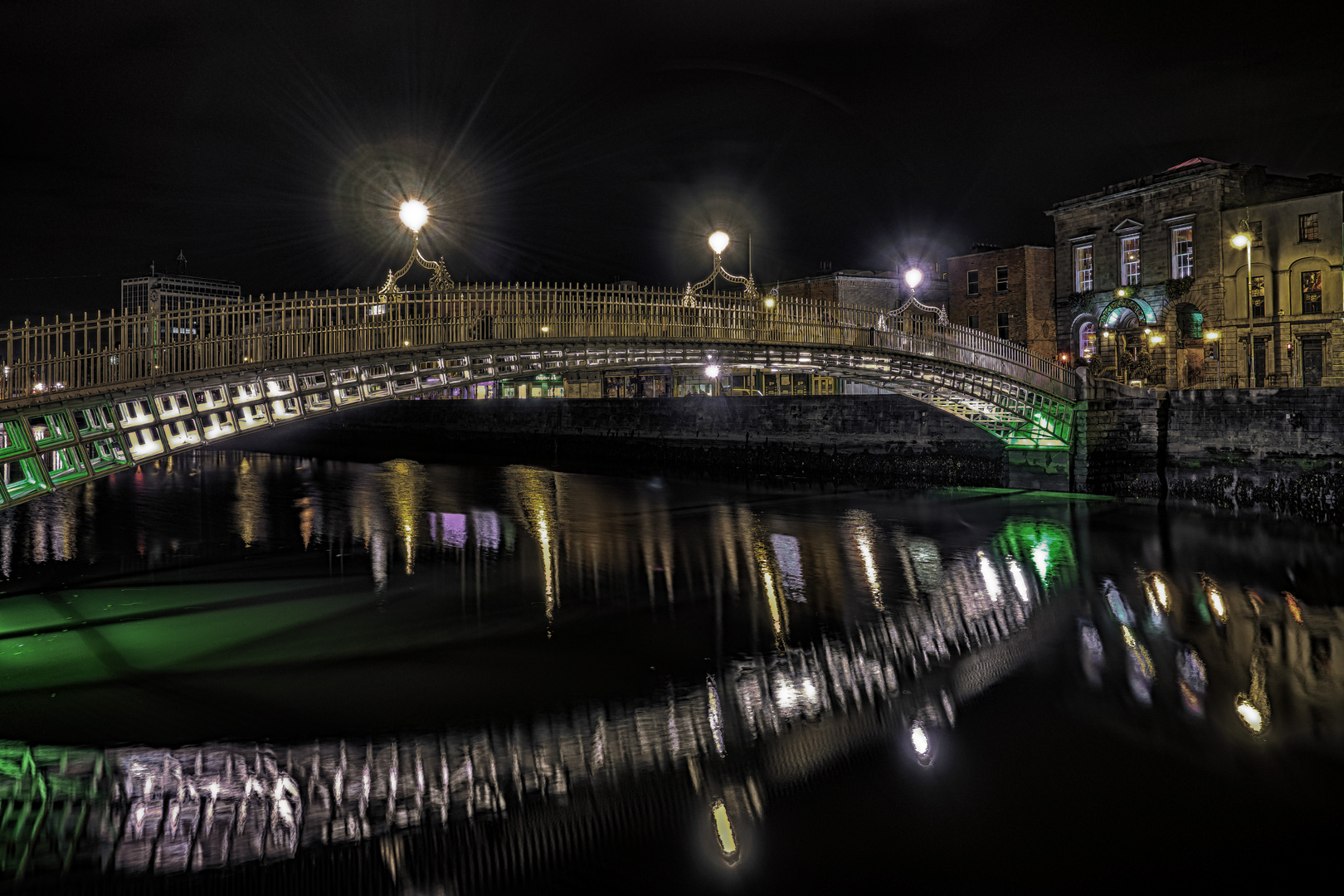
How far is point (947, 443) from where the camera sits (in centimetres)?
3500

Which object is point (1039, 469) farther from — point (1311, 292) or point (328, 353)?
point (328, 353)

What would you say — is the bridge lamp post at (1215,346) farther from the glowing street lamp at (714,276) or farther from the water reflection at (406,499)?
the water reflection at (406,499)

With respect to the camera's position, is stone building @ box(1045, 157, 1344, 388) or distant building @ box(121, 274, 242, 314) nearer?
distant building @ box(121, 274, 242, 314)

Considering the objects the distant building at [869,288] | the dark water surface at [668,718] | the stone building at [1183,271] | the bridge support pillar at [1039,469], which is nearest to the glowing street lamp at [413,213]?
the dark water surface at [668,718]

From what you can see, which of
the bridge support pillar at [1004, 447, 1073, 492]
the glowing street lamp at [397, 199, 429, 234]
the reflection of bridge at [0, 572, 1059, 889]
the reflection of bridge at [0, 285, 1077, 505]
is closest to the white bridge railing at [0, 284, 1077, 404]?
the reflection of bridge at [0, 285, 1077, 505]

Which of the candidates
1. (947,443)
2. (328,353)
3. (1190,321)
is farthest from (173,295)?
(1190,321)

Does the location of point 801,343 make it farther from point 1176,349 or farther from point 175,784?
point 1176,349

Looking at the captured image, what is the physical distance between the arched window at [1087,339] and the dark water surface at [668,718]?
28.3 m

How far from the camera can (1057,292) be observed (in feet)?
161

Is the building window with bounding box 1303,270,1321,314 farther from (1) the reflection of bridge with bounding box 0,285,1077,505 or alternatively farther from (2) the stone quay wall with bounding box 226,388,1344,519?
(1) the reflection of bridge with bounding box 0,285,1077,505

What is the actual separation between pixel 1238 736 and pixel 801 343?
15.1 meters

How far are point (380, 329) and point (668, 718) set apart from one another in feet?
32.6

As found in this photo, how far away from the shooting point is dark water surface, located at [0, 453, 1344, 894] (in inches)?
Answer: 290

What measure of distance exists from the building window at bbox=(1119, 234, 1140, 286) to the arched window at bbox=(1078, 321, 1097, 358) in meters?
2.69
